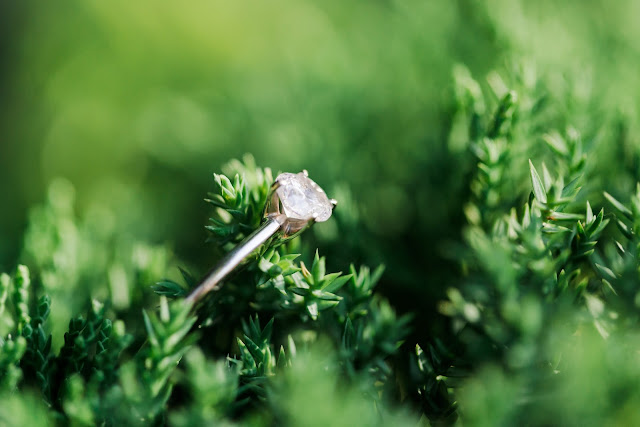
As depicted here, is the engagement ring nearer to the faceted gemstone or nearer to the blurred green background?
the faceted gemstone

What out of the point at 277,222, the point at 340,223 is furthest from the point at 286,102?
the point at 277,222

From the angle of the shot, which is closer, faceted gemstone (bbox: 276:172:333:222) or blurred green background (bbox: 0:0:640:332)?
faceted gemstone (bbox: 276:172:333:222)

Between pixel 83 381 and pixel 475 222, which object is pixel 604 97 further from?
pixel 83 381

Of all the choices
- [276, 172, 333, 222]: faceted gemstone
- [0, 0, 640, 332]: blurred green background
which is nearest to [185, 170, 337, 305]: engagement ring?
[276, 172, 333, 222]: faceted gemstone

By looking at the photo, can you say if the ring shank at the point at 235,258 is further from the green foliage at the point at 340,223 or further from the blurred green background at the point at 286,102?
the blurred green background at the point at 286,102

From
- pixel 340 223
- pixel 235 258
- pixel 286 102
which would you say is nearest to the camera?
pixel 235 258

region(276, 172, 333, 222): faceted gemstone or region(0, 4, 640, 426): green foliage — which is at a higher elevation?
region(276, 172, 333, 222): faceted gemstone

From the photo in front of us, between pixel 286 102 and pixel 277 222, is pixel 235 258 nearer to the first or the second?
pixel 277 222

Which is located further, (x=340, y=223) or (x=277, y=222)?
(x=340, y=223)
